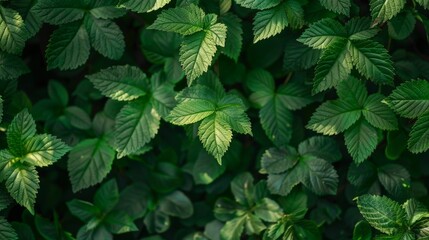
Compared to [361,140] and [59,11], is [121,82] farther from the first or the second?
[361,140]

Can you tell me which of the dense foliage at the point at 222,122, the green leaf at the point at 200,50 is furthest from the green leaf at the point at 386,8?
the green leaf at the point at 200,50

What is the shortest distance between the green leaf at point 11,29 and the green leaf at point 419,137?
50.0 inches

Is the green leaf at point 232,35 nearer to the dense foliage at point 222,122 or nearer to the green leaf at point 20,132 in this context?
the dense foliage at point 222,122

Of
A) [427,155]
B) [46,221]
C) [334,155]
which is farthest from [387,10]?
[46,221]

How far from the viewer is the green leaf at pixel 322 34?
168 centimetres

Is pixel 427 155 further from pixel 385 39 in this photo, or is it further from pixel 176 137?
pixel 176 137

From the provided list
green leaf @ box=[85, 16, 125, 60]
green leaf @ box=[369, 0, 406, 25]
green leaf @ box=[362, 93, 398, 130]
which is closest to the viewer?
green leaf @ box=[369, 0, 406, 25]

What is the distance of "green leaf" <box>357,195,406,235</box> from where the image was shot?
167cm

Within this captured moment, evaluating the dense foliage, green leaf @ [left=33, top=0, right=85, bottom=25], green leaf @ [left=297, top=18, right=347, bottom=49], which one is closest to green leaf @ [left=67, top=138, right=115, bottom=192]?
the dense foliage

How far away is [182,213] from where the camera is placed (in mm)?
2047

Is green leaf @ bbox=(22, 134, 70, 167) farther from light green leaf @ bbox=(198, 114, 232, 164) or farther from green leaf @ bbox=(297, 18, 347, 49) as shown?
green leaf @ bbox=(297, 18, 347, 49)

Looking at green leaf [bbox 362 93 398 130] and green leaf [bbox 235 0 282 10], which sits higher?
green leaf [bbox 235 0 282 10]

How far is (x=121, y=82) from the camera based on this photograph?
1.88 meters

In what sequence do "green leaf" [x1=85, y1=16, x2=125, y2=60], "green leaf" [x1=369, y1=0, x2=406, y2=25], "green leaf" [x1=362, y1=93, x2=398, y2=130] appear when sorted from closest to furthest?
"green leaf" [x1=369, y1=0, x2=406, y2=25] < "green leaf" [x1=362, y1=93, x2=398, y2=130] < "green leaf" [x1=85, y1=16, x2=125, y2=60]
